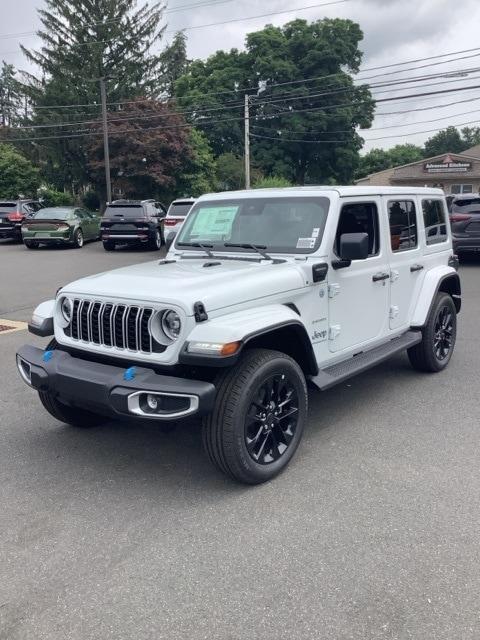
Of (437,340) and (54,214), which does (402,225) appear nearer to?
(437,340)

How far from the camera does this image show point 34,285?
13227mm

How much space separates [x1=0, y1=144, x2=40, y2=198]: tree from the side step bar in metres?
33.0

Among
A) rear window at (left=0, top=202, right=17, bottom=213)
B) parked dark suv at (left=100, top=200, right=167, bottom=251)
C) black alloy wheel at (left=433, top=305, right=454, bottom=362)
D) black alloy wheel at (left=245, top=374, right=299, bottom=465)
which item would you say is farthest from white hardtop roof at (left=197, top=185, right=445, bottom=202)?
rear window at (left=0, top=202, right=17, bottom=213)

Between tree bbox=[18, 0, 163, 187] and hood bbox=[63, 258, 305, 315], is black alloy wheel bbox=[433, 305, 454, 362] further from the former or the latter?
tree bbox=[18, 0, 163, 187]

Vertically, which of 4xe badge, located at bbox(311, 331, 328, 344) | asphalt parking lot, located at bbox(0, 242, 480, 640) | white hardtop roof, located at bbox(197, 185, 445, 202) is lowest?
asphalt parking lot, located at bbox(0, 242, 480, 640)

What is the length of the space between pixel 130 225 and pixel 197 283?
1691 cm

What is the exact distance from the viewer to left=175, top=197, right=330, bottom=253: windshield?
14.9 ft

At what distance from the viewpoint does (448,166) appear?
50.8 m

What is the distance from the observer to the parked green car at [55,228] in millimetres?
20766

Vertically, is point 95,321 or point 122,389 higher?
point 95,321

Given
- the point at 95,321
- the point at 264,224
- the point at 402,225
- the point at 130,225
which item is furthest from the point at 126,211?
the point at 95,321

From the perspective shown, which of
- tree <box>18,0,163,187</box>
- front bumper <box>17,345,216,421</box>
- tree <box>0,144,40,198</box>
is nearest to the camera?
front bumper <box>17,345,216,421</box>

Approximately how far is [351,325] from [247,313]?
1.28 metres

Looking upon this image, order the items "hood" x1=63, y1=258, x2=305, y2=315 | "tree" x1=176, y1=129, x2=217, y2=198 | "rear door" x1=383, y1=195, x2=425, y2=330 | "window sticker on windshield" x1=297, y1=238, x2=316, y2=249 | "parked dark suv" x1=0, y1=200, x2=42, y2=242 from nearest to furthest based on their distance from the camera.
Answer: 1. "hood" x1=63, y1=258, x2=305, y2=315
2. "window sticker on windshield" x1=297, y1=238, x2=316, y2=249
3. "rear door" x1=383, y1=195, x2=425, y2=330
4. "parked dark suv" x1=0, y1=200, x2=42, y2=242
5. "tree" x1=176, y1=129, x2=217, y2=198
